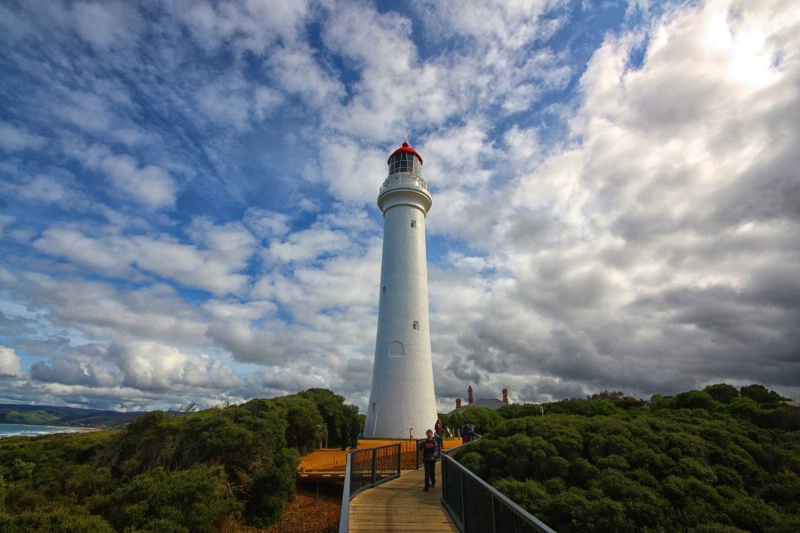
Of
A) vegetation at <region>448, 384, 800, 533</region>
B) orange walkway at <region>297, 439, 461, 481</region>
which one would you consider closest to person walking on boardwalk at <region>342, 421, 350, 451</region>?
orange walkway at <region>297, 439, 461, 481</region>

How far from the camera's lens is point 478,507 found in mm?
6059

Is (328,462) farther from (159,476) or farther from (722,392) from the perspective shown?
(722,392)

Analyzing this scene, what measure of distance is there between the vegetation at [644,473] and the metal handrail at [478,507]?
58.1 inches

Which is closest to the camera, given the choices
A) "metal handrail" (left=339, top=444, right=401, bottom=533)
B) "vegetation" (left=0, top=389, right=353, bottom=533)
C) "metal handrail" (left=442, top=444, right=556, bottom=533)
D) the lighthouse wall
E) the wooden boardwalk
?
"metal handrail" (left=442, top=444, right=556, bottom=533)

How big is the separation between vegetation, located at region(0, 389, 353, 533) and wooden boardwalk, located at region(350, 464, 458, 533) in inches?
Result: 175

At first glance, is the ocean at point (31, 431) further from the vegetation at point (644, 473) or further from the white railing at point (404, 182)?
the vegetation at point (644, 473)

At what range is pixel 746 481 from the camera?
32.8 feet

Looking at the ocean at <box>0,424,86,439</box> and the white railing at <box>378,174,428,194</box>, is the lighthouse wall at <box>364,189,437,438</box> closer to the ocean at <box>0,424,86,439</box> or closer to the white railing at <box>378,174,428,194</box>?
the white railing at <box>378,174,428,194</box>

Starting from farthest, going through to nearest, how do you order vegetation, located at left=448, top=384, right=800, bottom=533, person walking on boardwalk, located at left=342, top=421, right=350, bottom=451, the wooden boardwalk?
person walking on boardwalk, located at left=342, top=421, right=350, bottom=451
vegetation, located at left=448, top=384, right=800, bottom=533
the wooden boardwalk

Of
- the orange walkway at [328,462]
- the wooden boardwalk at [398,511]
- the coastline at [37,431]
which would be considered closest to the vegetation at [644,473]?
the wooden boardwalk at [398,511]

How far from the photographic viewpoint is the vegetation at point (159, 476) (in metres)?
10.0

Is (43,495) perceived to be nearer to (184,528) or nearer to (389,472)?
(184,528)

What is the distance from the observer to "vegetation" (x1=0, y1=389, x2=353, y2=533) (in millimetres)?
10039

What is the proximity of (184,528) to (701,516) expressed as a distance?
1088cm
